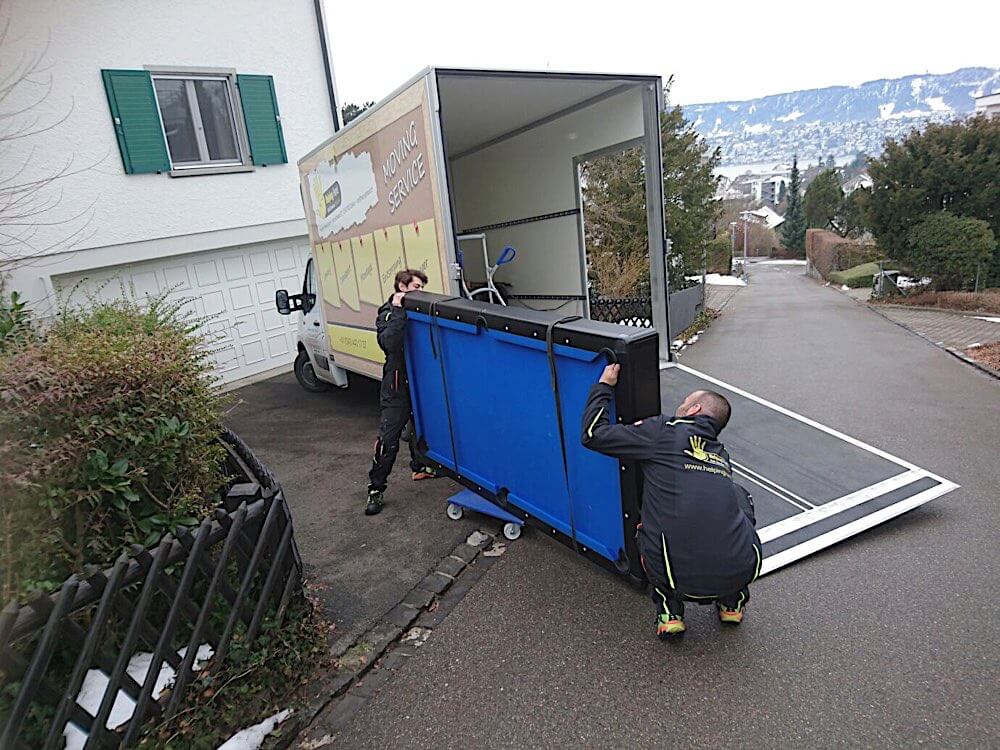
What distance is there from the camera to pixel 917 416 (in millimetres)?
5988

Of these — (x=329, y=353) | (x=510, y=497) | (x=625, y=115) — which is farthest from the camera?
(x=329, y=353)

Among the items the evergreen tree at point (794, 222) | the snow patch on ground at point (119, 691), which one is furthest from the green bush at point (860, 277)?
the evergreen tree at point (794, 222)

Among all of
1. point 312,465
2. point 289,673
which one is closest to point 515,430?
point 289,673

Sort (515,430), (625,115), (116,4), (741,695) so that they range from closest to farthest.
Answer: (741,695) → (515,430) → (625,115) → (116,4)

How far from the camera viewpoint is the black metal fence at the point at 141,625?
2010 millimetres

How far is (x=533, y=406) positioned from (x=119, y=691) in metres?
2.19

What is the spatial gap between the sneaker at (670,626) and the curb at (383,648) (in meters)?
1.14

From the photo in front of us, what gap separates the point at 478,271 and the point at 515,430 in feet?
19.6

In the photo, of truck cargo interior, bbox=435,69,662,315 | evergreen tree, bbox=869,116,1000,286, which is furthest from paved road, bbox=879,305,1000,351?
truck cargo interior, bbox=435,69,662,315

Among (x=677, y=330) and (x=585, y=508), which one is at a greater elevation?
(x=585, y=508)

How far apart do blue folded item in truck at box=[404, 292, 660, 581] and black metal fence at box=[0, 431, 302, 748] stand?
1.34m

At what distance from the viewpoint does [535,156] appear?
7.33 m

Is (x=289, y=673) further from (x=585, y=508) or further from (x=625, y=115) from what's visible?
(x=625, y=115)

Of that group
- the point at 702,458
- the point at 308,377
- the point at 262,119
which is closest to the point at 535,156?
the point at 308,377
